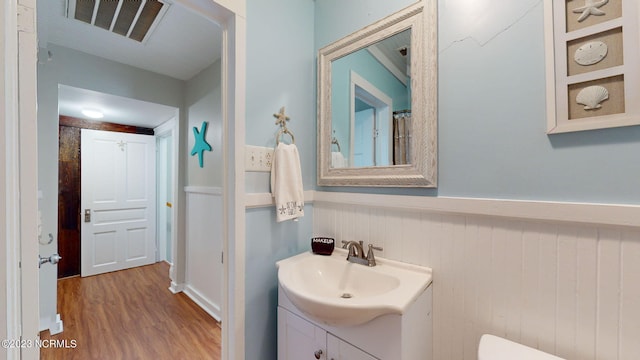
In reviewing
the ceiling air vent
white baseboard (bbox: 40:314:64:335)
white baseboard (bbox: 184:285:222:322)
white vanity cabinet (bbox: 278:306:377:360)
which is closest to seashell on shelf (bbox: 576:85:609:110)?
white vanity cabinet (bbox: 278:306:377:360)

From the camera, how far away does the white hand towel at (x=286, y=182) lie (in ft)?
4.17

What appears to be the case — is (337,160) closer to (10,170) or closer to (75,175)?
(10,170)

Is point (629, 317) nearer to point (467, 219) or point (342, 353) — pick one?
point (467, 219)

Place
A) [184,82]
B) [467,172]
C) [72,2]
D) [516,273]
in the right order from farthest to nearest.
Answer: [184,82] < [72,2] < [467,172] < [516,273]

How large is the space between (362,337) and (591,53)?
46.9 inches

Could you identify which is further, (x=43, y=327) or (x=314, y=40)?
Result: (x=43, y=327)

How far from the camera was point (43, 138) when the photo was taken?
193cm

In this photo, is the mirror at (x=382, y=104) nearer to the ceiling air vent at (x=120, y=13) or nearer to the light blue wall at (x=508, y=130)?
the light blue wall at (x=508, y=130)

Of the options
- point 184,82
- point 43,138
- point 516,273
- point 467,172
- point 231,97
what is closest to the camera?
point 516,273

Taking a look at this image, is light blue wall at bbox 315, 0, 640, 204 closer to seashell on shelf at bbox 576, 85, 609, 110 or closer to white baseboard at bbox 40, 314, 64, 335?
seashell on shelf at bbox 576, 85, 609, 110

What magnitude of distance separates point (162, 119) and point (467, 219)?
143 inches

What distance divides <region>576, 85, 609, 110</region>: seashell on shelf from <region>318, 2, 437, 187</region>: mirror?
436 millimetres

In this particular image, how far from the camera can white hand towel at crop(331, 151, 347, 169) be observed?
4.65ft

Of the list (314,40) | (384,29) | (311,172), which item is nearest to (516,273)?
(311,172)
